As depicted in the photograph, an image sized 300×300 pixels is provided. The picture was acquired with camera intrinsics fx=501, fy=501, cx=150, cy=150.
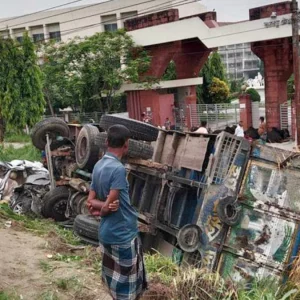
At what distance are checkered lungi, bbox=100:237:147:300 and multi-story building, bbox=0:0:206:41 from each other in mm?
31927

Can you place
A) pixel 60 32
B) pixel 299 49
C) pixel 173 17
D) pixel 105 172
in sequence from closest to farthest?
pixel 105 172 < pixel 299 49 < pixel 173 17 < pixel 60 32

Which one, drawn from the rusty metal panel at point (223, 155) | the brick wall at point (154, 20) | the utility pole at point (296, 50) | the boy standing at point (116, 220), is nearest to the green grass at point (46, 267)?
the boy standing at point (116, 220)

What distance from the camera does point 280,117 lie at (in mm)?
21141

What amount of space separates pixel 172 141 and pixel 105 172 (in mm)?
3466

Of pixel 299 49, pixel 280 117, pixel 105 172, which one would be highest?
pixel 299 49

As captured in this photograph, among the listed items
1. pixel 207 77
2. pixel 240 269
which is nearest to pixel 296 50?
pixel 240 269

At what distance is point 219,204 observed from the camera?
580cm

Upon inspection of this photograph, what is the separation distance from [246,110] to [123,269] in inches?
784

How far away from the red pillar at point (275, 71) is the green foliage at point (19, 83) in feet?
32.0

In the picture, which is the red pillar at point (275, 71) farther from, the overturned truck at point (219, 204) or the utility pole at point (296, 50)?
the overturned truck at point (219, 204)

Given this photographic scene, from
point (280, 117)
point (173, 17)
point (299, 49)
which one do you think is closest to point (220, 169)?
point (299, 49)

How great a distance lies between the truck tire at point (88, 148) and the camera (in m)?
8.80

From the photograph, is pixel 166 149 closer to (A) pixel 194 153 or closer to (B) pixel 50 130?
(A) pixel 194 153

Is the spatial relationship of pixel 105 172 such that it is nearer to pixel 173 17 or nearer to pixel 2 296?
pixel 2 296
